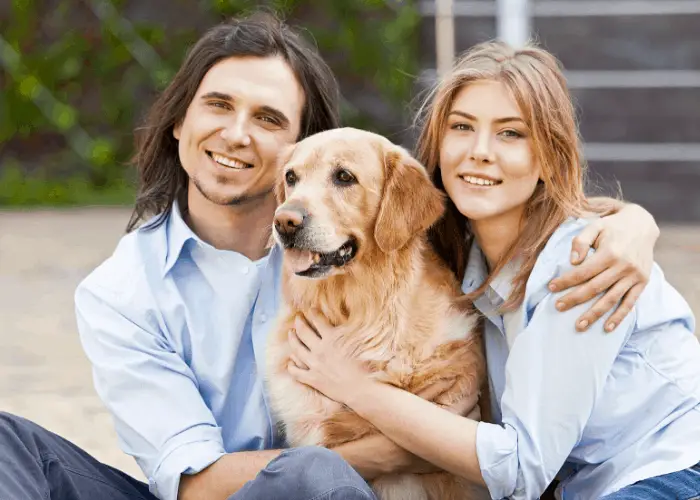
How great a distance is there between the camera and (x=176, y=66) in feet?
25.0

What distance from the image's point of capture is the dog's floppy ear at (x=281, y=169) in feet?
7.86

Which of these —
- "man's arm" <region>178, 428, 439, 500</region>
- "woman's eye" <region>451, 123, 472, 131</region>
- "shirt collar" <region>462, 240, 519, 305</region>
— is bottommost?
"man's arm" <region>178, 428, 439, 500</region>

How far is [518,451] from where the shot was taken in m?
2.05

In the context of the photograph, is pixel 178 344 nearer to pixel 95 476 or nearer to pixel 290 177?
pixel 95 476

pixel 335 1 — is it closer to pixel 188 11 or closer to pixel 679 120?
pixel 188 11

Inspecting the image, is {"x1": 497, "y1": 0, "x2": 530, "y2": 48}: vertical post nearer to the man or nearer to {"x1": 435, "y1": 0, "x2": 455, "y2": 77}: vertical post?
{"x1": 435, "y1": 0, "x2": 455, "y2": 77}: vertical post

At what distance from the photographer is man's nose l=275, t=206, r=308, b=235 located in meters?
2.14

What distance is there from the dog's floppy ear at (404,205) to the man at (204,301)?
323mm

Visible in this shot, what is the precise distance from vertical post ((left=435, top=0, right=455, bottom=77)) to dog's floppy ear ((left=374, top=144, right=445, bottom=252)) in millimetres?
4553

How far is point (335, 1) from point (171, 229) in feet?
16.8

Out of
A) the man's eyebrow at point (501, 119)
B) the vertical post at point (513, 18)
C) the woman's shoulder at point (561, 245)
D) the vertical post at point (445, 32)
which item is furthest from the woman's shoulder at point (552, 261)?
the vertical post at point (445, 32)

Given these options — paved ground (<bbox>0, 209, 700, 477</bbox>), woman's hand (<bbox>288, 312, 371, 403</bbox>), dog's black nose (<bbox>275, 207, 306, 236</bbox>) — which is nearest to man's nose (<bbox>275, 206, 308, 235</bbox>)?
dog's black nose (<bbox>275, 207, 306, 236</bbox>)

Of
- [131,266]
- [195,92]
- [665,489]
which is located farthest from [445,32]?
[665,489]

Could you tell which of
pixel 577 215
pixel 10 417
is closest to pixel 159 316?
pixel 10 417
